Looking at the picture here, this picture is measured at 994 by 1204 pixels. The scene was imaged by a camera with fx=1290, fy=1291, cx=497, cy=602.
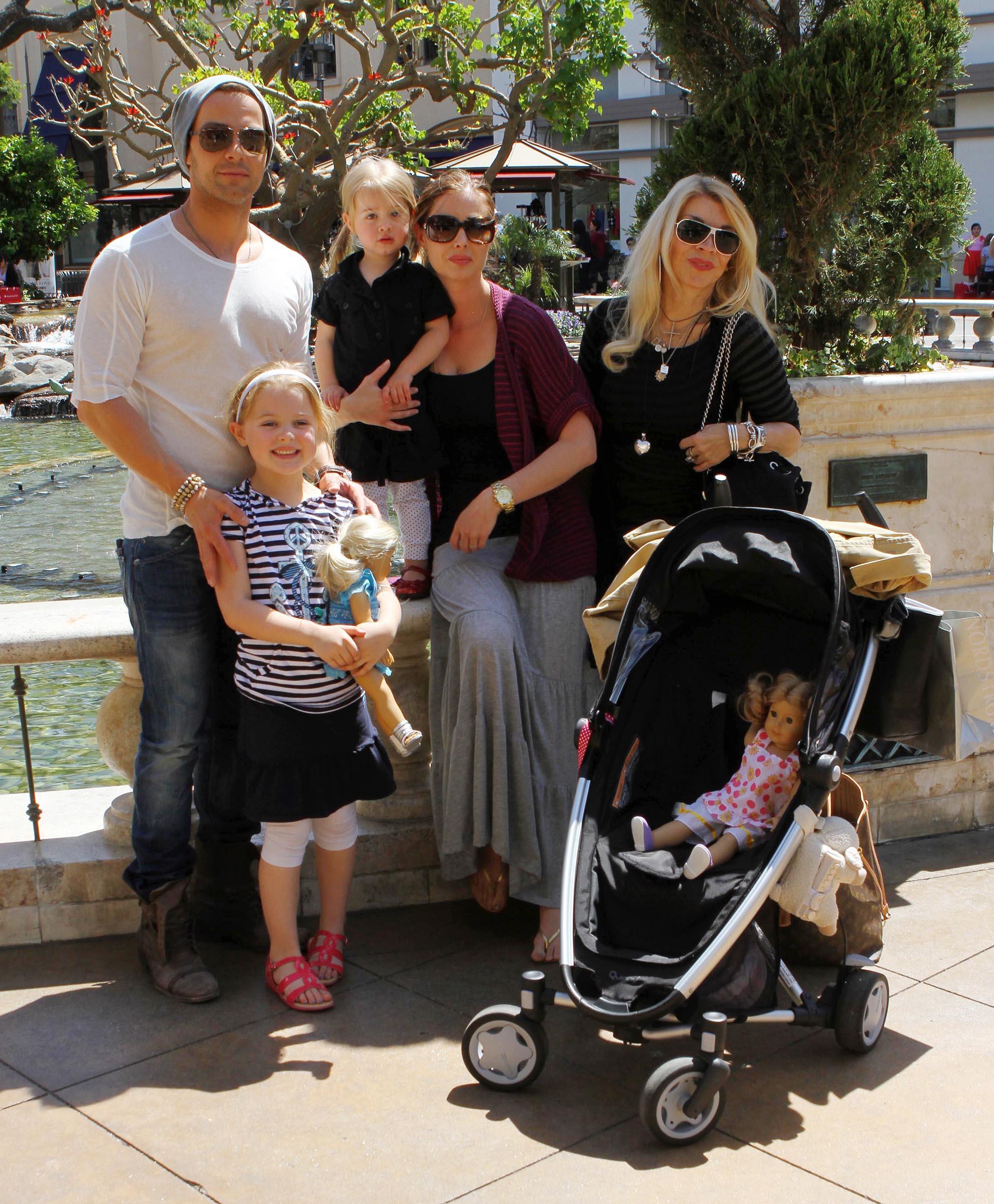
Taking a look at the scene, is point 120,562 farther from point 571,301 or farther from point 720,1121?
point 571,301

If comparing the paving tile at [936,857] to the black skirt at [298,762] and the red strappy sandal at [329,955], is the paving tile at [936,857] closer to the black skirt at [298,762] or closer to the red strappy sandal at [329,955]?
the red strappy sandal at [329,955]

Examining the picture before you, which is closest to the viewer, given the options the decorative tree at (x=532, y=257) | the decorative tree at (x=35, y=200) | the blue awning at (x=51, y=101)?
the decorative tree at (x=532, y=257)

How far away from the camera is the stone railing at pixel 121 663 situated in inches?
144

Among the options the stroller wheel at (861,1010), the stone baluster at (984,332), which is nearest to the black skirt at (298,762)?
the stroller wheel at (861,1010)

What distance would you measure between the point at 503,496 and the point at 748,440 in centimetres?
70

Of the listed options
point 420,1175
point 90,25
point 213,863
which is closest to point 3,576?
point 213,863

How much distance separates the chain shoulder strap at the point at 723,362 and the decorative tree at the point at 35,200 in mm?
31343

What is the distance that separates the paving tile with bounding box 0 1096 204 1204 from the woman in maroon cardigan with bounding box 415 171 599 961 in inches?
47.9

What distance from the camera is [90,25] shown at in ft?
57.2

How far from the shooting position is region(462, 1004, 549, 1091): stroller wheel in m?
2.97

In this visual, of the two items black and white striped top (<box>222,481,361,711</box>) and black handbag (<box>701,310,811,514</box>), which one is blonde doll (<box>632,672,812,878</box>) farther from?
black and white striped top (<box>222,481,361,711</box>)

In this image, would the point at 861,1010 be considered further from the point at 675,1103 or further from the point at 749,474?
the point at 749,474

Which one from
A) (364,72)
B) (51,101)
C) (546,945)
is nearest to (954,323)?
(364,72)

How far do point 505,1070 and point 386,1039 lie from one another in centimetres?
41
